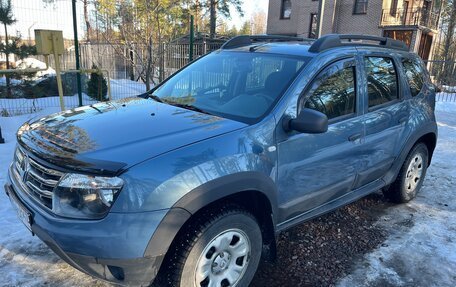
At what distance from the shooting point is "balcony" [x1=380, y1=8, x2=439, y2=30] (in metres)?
25.3

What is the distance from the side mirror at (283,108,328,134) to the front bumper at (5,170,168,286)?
112 centimetres

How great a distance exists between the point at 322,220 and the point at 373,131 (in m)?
1.09

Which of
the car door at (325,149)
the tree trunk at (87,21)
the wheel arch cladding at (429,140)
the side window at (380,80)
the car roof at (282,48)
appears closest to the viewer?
the car door at (325,149)

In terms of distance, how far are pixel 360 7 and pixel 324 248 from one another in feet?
84.2

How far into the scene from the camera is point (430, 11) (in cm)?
2795

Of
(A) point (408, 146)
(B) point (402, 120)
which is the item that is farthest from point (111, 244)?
(A) point (408, 146)

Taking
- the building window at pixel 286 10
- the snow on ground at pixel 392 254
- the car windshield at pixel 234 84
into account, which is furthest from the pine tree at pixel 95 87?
the building window at pixel 286 10

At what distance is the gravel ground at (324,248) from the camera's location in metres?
3.00

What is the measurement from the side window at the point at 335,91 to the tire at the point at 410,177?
1457 mm

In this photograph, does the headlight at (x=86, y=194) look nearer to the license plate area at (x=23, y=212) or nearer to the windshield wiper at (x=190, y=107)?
the license plate area at (x=23, y=212)

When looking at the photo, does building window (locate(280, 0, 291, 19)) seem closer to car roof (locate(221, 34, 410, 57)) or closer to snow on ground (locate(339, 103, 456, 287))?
snow on ground (locate(339, 103, 456, 287))

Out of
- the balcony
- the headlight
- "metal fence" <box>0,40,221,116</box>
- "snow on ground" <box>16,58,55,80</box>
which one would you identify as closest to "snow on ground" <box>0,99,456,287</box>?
the headlight

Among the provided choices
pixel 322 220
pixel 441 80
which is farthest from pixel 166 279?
pixel 441 80

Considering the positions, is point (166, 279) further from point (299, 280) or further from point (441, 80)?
point (441, 80)
